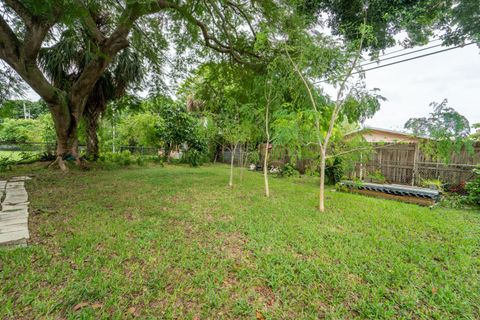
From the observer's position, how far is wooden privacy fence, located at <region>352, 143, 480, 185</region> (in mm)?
5363

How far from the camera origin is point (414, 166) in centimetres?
610

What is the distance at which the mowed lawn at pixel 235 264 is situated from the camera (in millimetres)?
1499

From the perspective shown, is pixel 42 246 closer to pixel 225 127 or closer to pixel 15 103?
pixel 225 127

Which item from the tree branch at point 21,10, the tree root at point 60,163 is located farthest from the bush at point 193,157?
the tree branch at point 21,10

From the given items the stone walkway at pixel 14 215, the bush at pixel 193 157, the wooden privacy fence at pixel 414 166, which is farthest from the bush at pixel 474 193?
the bush at pixel 193 157

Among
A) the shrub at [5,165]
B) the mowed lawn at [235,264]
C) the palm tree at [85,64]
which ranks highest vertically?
the palm tree at [85,64]

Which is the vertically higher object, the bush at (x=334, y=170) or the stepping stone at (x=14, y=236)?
the bush at (x=334, y=170)

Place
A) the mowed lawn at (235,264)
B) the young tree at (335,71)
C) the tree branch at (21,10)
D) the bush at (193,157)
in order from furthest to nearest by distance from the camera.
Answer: the bush at (193,157)
the tree branch at (21,10)
the young tree at (335,71)
the mowed lawn at (235,264)

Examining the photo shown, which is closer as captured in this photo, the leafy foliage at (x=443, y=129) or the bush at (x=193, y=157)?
the leafy foliage at (x=443, y=129)

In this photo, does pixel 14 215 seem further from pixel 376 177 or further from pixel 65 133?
pixel 376 177

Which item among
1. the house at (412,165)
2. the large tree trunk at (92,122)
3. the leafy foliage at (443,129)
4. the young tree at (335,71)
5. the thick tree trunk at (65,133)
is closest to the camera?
the leafy foliage at (443,129)

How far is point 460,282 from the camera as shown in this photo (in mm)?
1883

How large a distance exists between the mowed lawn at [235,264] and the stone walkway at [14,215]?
0.34ft

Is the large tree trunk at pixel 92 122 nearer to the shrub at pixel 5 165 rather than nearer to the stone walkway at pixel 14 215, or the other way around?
the shrub at pixel 5 165
